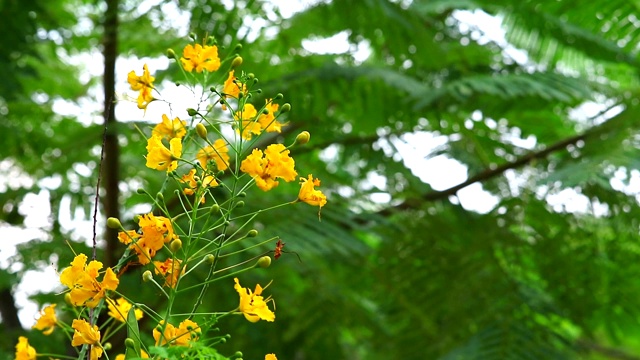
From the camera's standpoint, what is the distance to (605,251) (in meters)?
2.18

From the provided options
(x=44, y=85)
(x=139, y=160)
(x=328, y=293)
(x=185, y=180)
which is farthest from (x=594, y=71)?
(x=185, y=180)

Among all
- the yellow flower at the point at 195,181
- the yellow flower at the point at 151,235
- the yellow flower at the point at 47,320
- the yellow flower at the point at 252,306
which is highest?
the yellow flower at the point at 195,181

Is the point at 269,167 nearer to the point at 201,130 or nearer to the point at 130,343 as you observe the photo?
the point at 201,130

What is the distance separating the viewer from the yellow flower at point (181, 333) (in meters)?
0.73

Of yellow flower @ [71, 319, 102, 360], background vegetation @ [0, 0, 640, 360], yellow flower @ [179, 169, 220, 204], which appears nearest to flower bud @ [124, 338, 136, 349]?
yellow flower @ [71, 319, 102, 360]

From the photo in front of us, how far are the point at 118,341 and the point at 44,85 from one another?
970 mm

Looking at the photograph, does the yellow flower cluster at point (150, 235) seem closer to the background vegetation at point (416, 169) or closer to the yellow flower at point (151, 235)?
the yellow flower at point (151, 235)

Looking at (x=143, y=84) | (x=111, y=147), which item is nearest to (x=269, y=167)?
(x=143, y=84)

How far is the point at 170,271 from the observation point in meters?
0.74

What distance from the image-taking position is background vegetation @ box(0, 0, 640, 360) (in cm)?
185

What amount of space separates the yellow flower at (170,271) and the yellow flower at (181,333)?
32 mm

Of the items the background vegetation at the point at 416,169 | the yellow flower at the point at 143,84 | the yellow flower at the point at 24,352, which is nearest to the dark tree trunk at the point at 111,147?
the background vegetation at the point at 416,169

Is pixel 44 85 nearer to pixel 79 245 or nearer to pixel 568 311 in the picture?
pixel 79 245

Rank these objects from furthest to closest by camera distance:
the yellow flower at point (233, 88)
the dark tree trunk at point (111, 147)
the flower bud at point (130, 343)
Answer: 1. the dark tree trunk at point (111, 147)
2. the yellow flower at point (233, 88)
3. the flower bud at point (130, 343)
